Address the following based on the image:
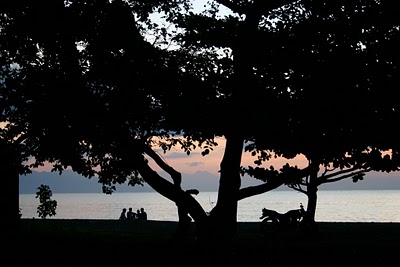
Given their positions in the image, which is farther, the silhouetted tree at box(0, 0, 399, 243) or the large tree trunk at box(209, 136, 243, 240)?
the large tree trunk at box(209, 136, 243, 240)

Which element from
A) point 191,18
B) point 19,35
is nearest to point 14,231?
point 19,35

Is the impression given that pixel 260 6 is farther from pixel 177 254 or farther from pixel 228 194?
pixel 177 254

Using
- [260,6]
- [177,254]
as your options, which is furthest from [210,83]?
[177,254]

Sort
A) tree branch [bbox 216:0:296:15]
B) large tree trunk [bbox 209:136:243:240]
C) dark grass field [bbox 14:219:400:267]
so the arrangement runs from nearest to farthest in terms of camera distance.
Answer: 1. dark grass field [bbox 14:219:400:267]
2. large tree trunk [bbox 209:136:243:240]
3. tree branch [bbox 216:0:296:15]

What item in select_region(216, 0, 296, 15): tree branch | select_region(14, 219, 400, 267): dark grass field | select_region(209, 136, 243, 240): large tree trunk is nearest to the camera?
select_region(14, 219, 400, 267): dark grass field

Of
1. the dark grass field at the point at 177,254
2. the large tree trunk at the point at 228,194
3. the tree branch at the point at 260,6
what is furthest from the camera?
the tree branch at the point at 260,6

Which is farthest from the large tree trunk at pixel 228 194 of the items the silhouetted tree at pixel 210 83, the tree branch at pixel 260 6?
the tree branch at pixel 260 6

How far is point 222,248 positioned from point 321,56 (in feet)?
21.6

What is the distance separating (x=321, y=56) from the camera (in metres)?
16.5

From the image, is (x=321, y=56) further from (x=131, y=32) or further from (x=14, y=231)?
(x=14, y=231)

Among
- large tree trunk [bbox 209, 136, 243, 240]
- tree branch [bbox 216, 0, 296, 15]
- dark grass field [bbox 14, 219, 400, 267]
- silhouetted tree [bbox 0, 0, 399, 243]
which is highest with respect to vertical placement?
tree branch [bbox 216, 0, 296, 15]

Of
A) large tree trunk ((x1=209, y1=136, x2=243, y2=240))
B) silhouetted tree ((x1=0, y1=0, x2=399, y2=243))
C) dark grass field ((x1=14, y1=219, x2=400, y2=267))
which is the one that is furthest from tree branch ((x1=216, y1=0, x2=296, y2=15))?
dark grass field ((x1=14, y1=219, x2=400, y2=267))

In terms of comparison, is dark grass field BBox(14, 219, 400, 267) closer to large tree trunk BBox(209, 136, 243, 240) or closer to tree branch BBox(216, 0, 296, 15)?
large tree trunk BBox(209, 136, 243, 240)

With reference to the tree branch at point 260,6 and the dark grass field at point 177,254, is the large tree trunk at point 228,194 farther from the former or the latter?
the tree branch at point 260,6
